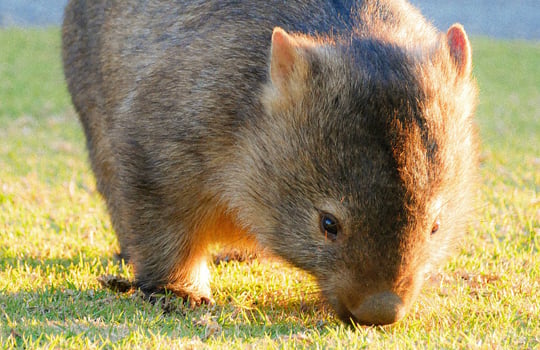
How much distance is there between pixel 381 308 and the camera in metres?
2.80

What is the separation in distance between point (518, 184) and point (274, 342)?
3.56m

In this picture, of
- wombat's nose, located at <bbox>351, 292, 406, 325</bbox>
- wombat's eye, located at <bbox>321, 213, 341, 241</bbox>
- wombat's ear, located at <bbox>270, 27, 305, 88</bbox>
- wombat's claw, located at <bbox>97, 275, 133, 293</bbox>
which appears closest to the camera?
wombat's nose, located at <bbox>351, 292, 406, 325</bbox>

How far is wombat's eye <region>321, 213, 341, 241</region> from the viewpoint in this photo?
2920 millimetres

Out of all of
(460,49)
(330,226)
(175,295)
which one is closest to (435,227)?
(330,226)

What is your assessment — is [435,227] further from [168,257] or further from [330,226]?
[168,257]

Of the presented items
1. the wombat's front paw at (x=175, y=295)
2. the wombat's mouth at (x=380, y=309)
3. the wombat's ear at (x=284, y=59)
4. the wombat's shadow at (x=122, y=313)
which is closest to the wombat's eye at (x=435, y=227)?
the wombat's mouth at (x=380, y=309)

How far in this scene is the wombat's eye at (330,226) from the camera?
2.92 metres

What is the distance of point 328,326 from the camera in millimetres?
3170

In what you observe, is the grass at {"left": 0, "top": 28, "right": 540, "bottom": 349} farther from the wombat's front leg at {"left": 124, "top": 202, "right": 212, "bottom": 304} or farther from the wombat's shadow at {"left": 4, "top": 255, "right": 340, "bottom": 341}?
the wombat's front leg at {"left": 124, "top": 202, "right": 212, "bottom": 304}

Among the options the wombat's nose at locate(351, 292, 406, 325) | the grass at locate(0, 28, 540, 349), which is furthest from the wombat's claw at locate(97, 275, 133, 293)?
the wombat's nose at locate(351, 292, 406, 325)

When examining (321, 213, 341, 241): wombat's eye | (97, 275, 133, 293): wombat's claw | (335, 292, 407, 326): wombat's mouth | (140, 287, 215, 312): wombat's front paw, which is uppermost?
(321, 213, 341, 241): wombat's eye

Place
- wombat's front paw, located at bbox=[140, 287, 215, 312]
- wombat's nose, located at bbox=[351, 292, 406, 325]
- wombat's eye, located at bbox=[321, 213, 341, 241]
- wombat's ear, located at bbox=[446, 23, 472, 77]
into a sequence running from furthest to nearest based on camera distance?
wombat's front paw, located at bbox=[140, 287, 215, 312] → wombat's ear, located at bbox=[446, 23, 472, 77] → wombat's eye, located at bbox=[321, 213, 341, 241] → wombat's nose, located at bbox=[351, 292, 406, 325]

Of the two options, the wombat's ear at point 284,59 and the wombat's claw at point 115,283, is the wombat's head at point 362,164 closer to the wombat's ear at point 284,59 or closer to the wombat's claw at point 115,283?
the wombat's ear at point 284,59

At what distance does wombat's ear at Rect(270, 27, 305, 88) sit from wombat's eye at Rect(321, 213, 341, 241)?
0.57m
